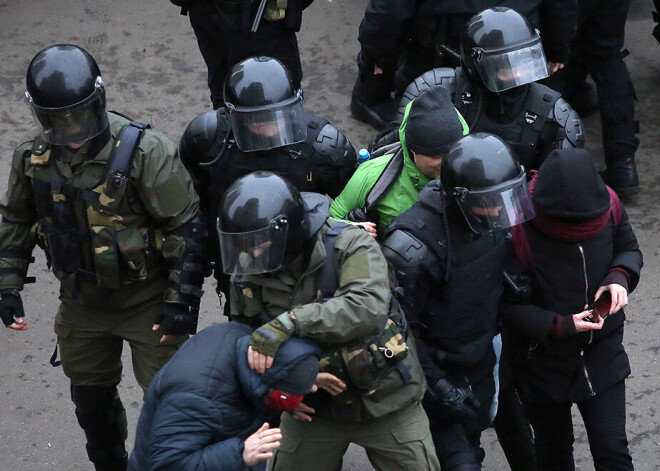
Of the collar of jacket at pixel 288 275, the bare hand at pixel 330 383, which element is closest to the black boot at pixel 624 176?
the collar of jacket at pixel 288 275

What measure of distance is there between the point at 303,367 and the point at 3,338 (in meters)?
2.83

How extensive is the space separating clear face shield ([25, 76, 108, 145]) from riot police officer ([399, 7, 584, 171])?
59.2 inches

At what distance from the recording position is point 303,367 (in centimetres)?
321

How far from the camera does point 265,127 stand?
4.14 metres

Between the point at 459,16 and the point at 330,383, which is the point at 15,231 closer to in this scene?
the point at 330,383

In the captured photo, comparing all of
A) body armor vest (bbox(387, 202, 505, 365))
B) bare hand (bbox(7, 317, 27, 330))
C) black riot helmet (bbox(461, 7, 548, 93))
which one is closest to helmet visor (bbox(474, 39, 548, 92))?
black riot helmet (bbox(461, 7, 548, 93))

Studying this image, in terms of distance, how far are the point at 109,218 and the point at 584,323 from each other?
172 centimetres

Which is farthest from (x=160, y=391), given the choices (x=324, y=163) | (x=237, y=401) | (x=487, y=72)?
(x=487, y=72)

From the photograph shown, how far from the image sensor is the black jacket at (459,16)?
5.71m

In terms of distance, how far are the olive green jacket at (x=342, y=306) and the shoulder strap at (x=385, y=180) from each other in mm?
563

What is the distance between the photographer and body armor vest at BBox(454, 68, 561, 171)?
462cm

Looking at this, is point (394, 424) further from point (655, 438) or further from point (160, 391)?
point (655, 438)

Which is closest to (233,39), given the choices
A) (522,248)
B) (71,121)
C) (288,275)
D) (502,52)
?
(502,52)

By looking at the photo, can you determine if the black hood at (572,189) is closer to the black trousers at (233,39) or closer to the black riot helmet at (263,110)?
the black riot helmet at (263,110)
